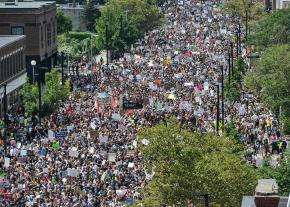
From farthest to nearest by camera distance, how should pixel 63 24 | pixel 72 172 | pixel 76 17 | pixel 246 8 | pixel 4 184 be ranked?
pixel 76 17, pixel 63 24, pixel 246 8, pixel 72 172, pixel 4 184

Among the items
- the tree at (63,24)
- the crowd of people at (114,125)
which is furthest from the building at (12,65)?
the tree at (63,24)

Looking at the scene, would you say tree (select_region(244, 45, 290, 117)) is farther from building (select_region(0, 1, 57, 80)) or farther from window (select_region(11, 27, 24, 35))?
window (select_region(11, 27, 24, 35))

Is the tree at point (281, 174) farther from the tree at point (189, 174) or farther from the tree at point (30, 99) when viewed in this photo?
the tree at point (30, 99)

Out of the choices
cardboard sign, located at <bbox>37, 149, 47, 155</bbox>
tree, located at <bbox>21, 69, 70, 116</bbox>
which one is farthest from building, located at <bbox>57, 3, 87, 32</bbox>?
cardboard sign, located at <bbox>37, 149, 47, 155</bbox>

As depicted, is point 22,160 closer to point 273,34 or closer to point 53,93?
point 53,93

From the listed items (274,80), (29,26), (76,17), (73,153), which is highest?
(274,80)

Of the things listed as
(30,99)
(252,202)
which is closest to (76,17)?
(30,99)
